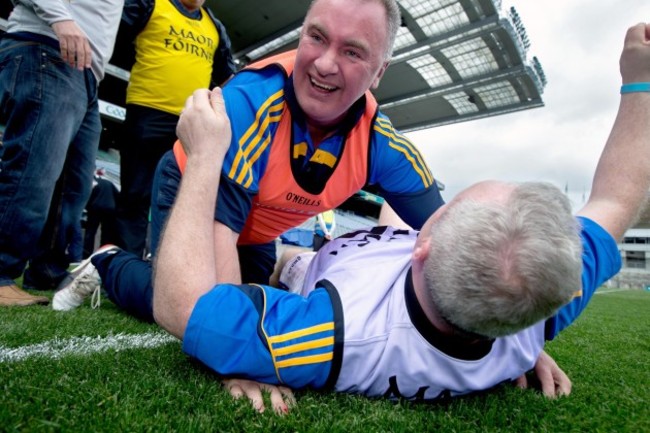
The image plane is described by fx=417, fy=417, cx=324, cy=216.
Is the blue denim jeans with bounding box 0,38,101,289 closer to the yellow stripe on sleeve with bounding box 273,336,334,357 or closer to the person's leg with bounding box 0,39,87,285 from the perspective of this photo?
the person's leg with bounding box 0,39,87,285

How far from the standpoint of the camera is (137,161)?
2.73m

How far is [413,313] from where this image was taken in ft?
3.30

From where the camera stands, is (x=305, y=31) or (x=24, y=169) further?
(x=24, y=169)

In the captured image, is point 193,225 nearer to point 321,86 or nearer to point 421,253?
point 421,253

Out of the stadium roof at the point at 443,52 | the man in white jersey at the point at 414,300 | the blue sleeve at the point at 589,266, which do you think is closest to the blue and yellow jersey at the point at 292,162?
the man in white jersey at the point at 414,300

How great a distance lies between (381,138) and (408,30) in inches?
497

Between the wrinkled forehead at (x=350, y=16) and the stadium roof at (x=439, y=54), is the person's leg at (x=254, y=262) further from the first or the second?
the stadium roof at (x=439, y=54)

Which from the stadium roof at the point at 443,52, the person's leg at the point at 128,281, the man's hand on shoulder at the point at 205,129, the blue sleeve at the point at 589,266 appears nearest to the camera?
the blue sleeve at the point at 589,266

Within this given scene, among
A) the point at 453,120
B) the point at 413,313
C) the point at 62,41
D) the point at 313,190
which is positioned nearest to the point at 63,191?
the point at 62,41

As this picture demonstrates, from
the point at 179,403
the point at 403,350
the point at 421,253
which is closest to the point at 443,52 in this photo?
the point at 421,253

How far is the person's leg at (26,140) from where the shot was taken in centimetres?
196

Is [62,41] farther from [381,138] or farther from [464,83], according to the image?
[464,83]

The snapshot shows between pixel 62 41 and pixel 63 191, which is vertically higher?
pixel 62 41

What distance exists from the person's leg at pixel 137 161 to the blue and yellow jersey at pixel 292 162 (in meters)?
1.01
